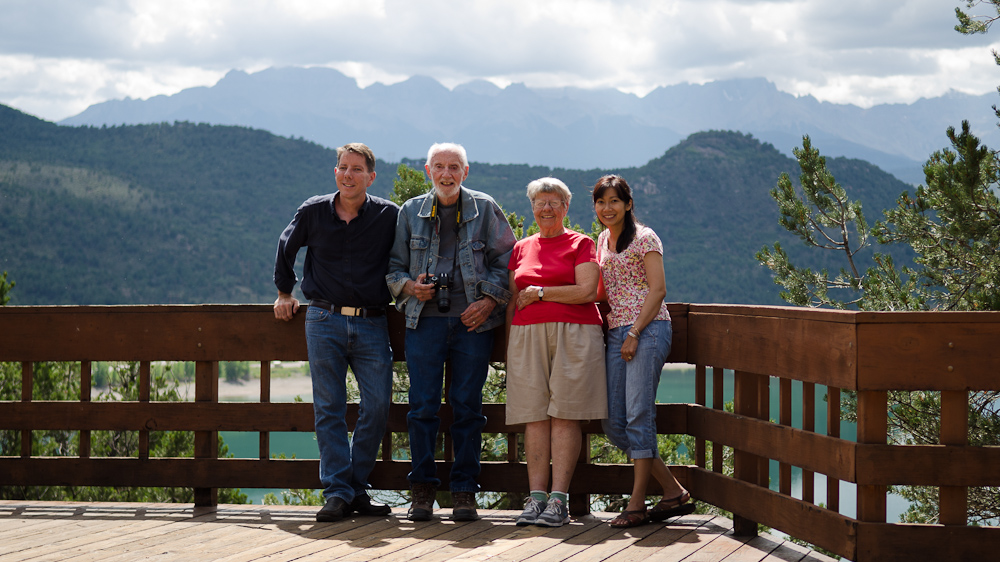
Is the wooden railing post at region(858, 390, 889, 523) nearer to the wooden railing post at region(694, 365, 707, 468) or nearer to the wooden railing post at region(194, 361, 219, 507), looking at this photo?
the wooden railing post at region(694, 365, 707, 468)

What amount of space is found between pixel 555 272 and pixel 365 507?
132cm

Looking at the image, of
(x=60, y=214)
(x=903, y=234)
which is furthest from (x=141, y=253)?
(x=903, y=234)

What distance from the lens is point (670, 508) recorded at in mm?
3545

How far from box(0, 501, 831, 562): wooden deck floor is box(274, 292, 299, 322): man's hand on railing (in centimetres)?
88

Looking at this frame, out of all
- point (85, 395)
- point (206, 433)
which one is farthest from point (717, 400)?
point (85, 395)

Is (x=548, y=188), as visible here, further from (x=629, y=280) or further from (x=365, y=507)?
(x=365, y=507)

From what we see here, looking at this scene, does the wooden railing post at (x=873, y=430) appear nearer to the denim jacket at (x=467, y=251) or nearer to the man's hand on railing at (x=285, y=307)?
the denim jacket at (x=467, y=251)

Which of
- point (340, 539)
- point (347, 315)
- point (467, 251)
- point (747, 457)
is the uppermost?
point (467, 251)

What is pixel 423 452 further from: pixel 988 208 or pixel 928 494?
pixel 928 494

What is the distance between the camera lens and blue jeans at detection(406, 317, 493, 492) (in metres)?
3.62

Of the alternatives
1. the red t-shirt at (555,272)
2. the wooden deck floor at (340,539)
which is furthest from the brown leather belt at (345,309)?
the wooden deck floor at (340,539)

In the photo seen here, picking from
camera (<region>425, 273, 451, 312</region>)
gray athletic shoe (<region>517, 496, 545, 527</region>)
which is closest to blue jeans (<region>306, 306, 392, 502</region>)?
camera (<region>425, 273, 451, 312</region>)

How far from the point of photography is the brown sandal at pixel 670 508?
3.54m

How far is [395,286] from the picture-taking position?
11.8 feet
